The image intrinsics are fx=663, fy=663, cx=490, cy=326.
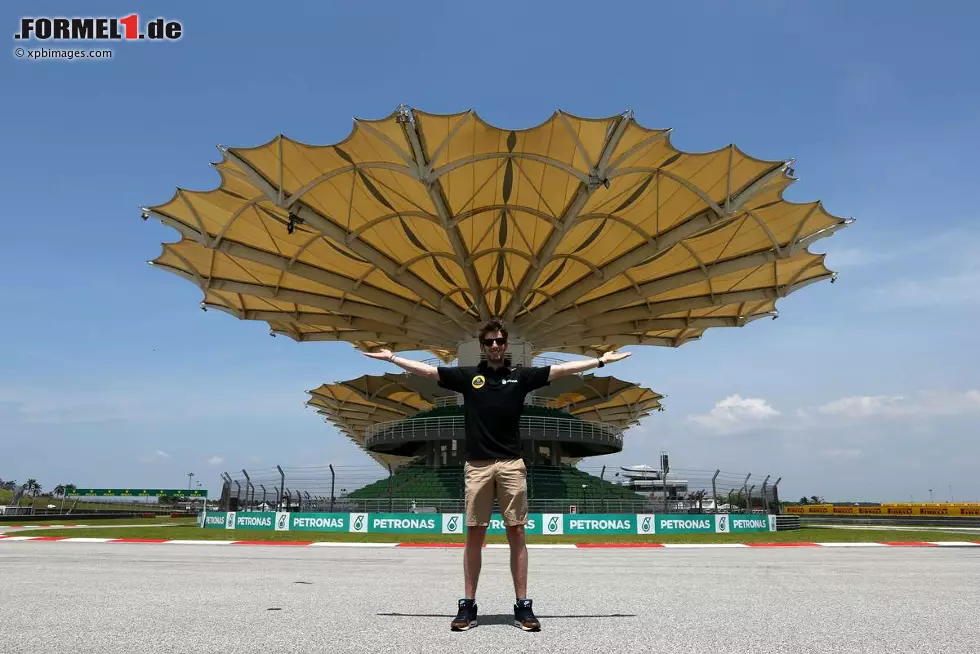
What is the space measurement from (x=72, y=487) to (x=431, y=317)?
64.4 m

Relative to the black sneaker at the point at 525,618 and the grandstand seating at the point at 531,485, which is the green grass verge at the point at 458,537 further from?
the black sneaker at the point at 525,618

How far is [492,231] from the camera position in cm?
3359

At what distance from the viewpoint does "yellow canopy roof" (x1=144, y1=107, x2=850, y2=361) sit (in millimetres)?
25094

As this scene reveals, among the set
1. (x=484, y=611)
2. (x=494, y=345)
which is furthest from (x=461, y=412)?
(x=494, y=345)

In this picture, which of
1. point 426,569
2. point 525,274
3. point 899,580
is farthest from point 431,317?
point 899,580

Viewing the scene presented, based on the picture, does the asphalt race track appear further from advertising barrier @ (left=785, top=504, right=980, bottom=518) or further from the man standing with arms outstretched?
advertising barrier @ (left=785, top=504, right=980, bottom=518)

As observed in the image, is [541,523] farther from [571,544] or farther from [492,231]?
[492,231]

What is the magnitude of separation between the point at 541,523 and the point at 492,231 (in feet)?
48.4

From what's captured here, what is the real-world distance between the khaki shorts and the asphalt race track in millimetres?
729

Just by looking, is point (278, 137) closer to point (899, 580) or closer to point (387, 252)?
point (387, 252)

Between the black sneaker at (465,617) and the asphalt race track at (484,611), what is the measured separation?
0.11m

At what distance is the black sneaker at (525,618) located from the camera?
14.1 feet

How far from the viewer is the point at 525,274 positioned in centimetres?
3850

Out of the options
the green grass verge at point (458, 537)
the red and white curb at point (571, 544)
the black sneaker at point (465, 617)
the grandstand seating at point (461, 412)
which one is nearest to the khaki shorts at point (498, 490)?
the black sneaker at point (465, 617)
